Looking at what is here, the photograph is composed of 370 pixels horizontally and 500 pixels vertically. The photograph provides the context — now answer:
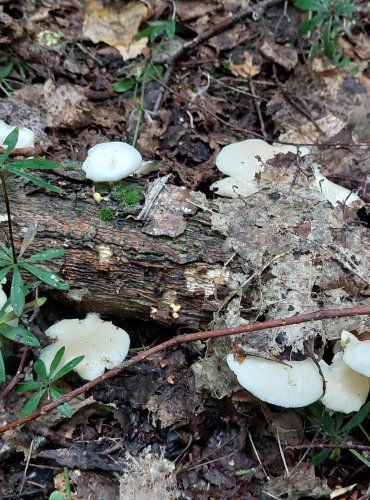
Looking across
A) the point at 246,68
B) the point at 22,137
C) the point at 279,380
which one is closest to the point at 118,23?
the point at 246,68

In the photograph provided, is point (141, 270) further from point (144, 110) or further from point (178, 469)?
point (144, 110)

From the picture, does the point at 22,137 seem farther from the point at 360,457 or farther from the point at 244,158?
the point at 360,457

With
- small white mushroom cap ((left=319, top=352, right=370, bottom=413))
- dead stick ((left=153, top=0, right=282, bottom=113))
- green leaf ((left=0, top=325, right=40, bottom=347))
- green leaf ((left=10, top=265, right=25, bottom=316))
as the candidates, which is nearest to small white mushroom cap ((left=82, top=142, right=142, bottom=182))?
green leaf ((left=10, top=265, right=25, bottom=316))

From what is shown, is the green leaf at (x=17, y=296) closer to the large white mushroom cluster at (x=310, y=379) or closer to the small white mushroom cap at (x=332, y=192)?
the large white mushroom cluster at (x=310, y=379)

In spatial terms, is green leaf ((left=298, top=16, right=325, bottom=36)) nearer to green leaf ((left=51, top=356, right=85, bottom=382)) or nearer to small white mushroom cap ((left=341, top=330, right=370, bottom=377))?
small white mushroom cap ((left=341, top=330, right=370, bottom=377))

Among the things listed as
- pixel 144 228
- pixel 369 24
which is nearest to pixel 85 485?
pixel 144 228

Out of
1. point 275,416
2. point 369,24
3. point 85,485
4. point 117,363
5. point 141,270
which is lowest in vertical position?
point 85,485
